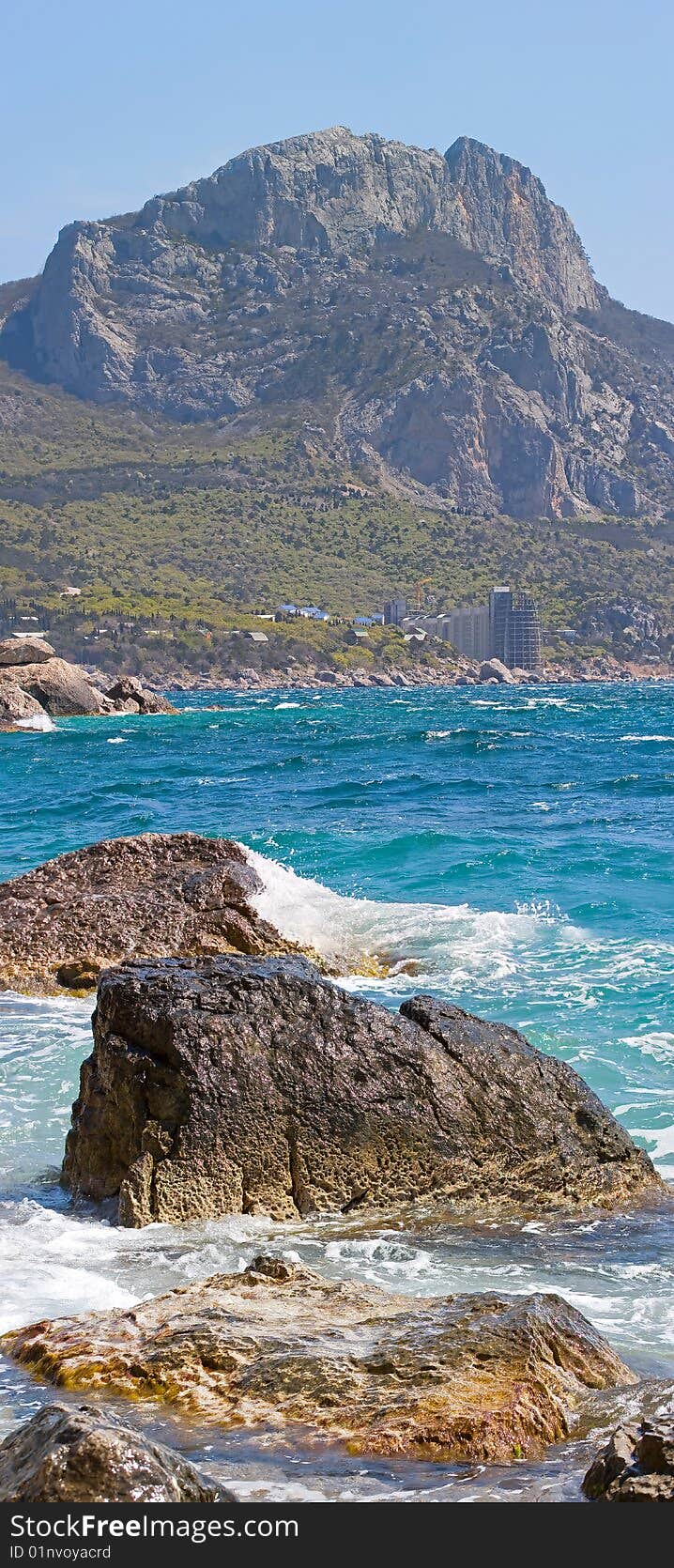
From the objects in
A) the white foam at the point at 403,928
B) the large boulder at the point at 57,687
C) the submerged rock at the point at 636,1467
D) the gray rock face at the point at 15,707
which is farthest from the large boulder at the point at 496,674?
the submerged rock at the point at 636,1467

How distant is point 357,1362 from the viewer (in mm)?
4855

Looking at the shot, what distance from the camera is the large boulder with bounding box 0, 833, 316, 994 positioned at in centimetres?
1234

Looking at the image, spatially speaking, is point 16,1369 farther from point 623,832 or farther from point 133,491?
point 133,491

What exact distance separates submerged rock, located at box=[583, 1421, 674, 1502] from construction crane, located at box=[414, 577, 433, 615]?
178m

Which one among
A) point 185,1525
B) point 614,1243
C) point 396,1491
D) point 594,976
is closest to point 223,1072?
point 614,1243

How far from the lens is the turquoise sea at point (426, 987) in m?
5.45

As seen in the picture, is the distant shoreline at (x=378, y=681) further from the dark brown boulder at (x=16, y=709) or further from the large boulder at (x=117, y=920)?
the large boulder at (x=117, y=920)

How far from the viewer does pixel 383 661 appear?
153 m

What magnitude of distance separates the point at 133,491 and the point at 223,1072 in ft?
644

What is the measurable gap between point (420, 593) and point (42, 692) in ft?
372

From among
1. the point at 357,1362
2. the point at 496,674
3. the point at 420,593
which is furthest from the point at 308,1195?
the point at 420,593

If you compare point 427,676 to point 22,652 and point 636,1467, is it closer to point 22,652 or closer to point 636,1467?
point 22,652

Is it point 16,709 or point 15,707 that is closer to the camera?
point 16,709

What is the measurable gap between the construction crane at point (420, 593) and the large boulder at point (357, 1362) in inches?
6935
